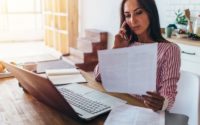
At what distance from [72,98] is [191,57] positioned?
1674mm

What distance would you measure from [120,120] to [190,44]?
5.77ft

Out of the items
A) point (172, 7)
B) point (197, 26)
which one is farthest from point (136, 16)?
point (172, 7)

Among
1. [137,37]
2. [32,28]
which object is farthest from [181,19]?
[32,28]

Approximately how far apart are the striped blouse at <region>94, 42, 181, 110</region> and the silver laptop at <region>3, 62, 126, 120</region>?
0.20m

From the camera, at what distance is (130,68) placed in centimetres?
105

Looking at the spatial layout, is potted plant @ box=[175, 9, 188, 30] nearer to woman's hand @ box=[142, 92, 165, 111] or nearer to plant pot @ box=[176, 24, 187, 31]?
plant pot @ box=[176, 24, 187, 31]

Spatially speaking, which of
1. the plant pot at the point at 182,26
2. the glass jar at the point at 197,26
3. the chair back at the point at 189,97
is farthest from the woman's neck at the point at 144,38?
the plant pot at the point at 182,26

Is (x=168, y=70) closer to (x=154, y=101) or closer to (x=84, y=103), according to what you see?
(x=154, y=101)

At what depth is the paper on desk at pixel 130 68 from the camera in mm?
1012

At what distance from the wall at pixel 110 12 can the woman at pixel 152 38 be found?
1747 mm

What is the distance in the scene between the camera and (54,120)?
92 centimetres

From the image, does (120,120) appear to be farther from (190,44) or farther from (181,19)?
(181,19)

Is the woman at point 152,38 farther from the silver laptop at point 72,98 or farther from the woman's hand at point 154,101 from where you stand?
the silver laptop at point 72,98

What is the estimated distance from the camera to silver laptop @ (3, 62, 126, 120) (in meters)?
0.85
